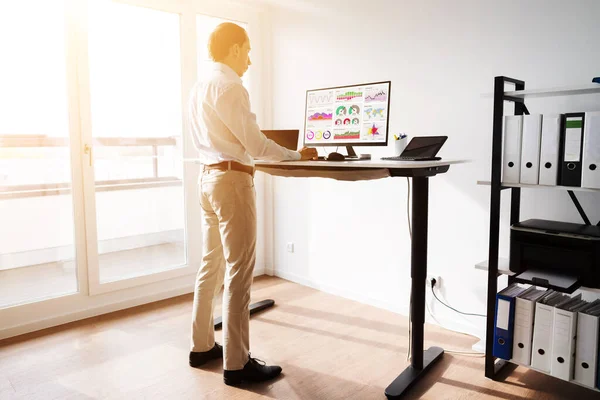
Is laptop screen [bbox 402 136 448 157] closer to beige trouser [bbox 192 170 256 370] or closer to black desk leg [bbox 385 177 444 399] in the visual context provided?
black desk leg [bbox 385 177 444 399]

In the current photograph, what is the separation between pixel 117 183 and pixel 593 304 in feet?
10.0

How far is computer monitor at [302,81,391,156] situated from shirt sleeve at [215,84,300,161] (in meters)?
0.75

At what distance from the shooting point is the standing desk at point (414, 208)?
2119mm

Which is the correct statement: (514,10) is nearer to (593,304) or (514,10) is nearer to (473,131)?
(473,131)

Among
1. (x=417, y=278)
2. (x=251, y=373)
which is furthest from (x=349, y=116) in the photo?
(x=251, y=373)

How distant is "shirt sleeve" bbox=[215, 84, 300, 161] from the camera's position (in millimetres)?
2041

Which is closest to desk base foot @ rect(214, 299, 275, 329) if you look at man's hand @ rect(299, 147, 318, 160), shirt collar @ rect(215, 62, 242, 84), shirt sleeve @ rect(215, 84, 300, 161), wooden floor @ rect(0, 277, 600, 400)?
wooden floor @ rect(0, 277, 600, 400)

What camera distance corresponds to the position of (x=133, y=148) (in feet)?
11.3

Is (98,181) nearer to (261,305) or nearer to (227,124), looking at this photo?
(261,305)

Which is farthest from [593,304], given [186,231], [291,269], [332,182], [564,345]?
[186,231]

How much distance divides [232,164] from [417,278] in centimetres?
105

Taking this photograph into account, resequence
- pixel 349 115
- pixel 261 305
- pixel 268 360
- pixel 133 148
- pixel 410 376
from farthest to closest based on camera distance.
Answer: pixel 133 148 < pixel 261 305 < pixel 349 115 < pixel 268 360 < pixel 410 376

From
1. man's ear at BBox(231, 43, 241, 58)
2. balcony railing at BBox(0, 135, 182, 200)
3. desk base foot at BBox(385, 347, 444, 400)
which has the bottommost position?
desk base foot at BBox(385, 347, 444, 400)

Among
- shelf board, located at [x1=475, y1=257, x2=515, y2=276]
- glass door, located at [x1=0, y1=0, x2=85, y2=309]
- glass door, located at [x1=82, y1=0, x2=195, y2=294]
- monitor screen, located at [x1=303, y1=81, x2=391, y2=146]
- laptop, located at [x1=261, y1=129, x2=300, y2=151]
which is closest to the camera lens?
shelf board, located at [x1=475, y1=257, x2=515, y2=276]
